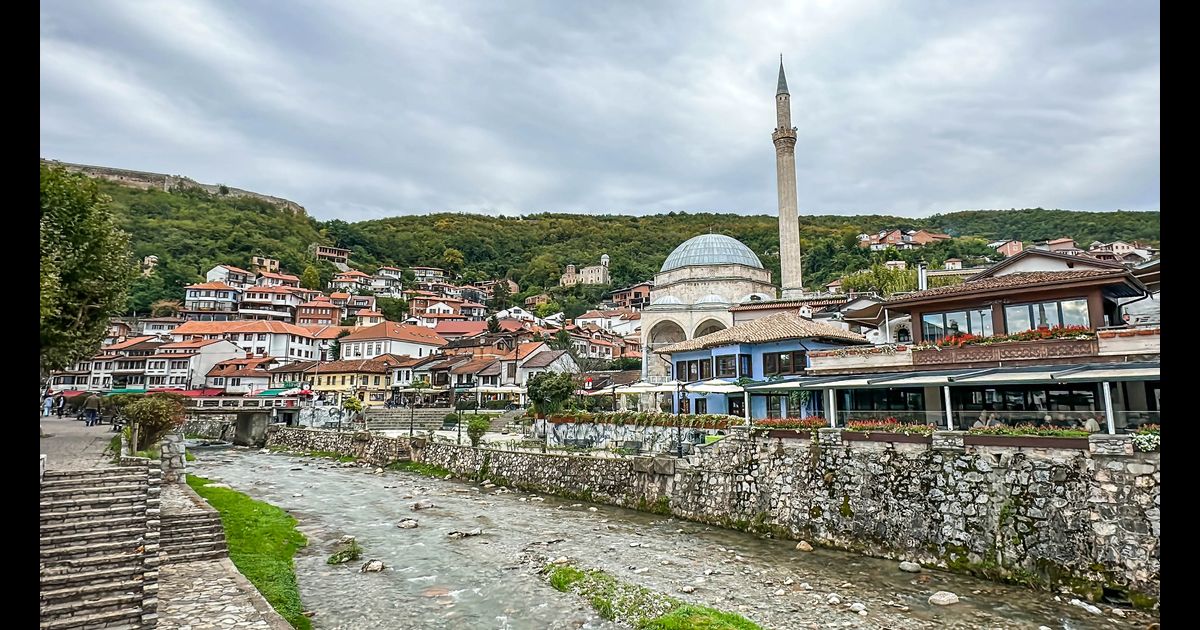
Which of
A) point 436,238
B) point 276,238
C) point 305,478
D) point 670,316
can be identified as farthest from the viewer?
point 436,238

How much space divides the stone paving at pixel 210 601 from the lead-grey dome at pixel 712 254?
38.6 m

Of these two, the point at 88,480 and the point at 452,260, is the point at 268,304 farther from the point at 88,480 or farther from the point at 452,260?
the point at 88,480

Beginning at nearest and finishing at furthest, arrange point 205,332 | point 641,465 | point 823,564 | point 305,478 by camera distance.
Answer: point 823,564, point 641,465, point 305,478, point 205,332

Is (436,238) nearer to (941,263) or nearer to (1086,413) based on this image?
(941,263)

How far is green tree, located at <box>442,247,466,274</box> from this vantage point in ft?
367

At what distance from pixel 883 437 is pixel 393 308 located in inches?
2990

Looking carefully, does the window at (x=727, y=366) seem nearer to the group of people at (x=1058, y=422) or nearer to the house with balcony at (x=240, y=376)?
the group of people at (x=1058, y=422)

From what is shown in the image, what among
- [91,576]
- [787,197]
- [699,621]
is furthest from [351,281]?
[699,621]

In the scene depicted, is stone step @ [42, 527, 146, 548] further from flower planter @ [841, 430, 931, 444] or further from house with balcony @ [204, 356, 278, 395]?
house with balcony @ [204, 356, 278, 395]

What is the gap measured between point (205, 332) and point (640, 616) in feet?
207

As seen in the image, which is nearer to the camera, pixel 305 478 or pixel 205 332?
pixel 305 478

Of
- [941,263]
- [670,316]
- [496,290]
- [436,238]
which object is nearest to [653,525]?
[670,316]

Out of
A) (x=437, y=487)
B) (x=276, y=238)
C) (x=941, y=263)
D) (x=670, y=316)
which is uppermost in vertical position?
(x=276, y=238)

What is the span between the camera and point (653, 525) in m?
17.1
